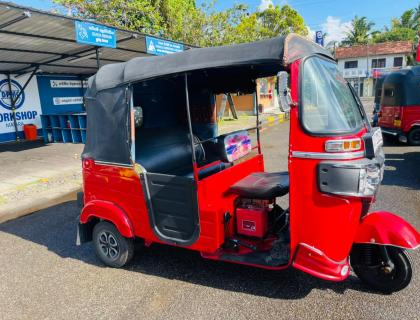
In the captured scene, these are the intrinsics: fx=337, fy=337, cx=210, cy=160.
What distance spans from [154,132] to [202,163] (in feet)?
2.62

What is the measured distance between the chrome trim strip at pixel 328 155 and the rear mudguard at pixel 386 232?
665mm

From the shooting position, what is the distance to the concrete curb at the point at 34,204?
20.4 feet

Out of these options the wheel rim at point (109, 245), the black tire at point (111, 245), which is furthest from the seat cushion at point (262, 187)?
the wheel rim at point (109, 245)

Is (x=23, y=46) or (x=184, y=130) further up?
(x=23, y=46)

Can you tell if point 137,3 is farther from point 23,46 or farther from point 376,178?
point 376,178

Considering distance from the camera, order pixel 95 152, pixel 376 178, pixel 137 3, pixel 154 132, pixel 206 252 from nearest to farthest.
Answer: pixel 376 178, pixel 206 252, pixel 95 152, pixel 154 132, pixel 137 3

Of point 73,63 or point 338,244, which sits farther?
point 73,63

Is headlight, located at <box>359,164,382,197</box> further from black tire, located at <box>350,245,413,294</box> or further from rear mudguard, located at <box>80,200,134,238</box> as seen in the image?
rear mudguard, located at <box>80,200,134,238</box>

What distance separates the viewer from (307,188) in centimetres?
283

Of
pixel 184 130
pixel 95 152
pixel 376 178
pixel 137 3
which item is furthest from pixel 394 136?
pixel 137 3

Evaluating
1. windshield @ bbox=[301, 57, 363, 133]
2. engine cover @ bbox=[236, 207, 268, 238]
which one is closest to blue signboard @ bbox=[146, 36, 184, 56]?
engine cover @ bbox=[236, 207, 268, 238]

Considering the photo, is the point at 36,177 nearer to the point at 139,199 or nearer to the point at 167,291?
the point at 139,199

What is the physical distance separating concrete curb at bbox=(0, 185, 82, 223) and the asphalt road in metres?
1.53

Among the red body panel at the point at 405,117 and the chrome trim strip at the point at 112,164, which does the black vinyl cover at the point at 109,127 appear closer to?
the chrome trim strip at the point at 112,164
